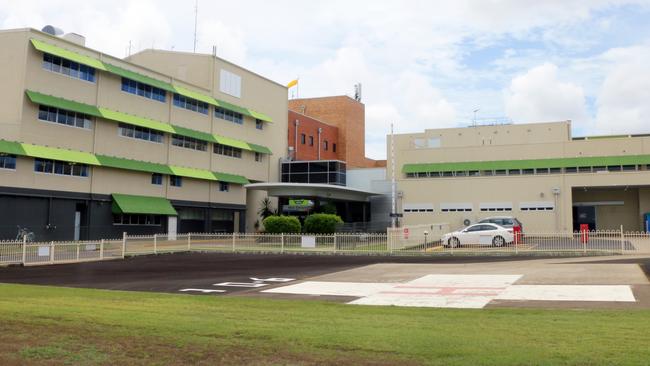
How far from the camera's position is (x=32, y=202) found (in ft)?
121

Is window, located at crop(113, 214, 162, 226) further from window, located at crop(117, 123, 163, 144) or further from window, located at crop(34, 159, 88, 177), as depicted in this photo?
window, located at crop(117, 123, 163, 144)

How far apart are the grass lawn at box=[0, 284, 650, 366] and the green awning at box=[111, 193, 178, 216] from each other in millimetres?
31968

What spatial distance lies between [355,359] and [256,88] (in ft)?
182

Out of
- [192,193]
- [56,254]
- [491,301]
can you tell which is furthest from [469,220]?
[491,301]

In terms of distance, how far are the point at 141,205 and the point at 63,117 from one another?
9138 mm

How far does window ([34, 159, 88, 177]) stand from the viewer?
37.5 metres

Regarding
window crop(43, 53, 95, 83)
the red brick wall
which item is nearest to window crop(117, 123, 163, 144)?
window crop(43, 53, 95, 83)

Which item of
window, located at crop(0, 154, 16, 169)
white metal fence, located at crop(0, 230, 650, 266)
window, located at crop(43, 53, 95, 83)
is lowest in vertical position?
white metal fence, located at crop(0, 230, 650, 266)

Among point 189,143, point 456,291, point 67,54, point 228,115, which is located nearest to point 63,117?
point 67,54

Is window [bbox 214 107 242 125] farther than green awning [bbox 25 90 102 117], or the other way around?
window [bbox 214 107 242 125]

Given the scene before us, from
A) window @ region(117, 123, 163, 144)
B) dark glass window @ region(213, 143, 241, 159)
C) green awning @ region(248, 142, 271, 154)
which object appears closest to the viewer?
window @ region(117, 123, 163, 144)

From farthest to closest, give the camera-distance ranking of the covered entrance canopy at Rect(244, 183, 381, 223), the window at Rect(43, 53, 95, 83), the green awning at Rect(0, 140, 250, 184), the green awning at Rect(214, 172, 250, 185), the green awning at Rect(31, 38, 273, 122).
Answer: the green awning at Rect(214, 172, 250, 185), the covered entrance canopy at Rect(244, 183, 381, 223), the window at Rect(43, 53, 95, 83), the green awning at Rect(31, 38, 273, 122), the green awning at Rect(0, 140, 250, 184)

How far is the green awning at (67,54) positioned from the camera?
36469mm

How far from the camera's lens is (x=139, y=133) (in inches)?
1809
